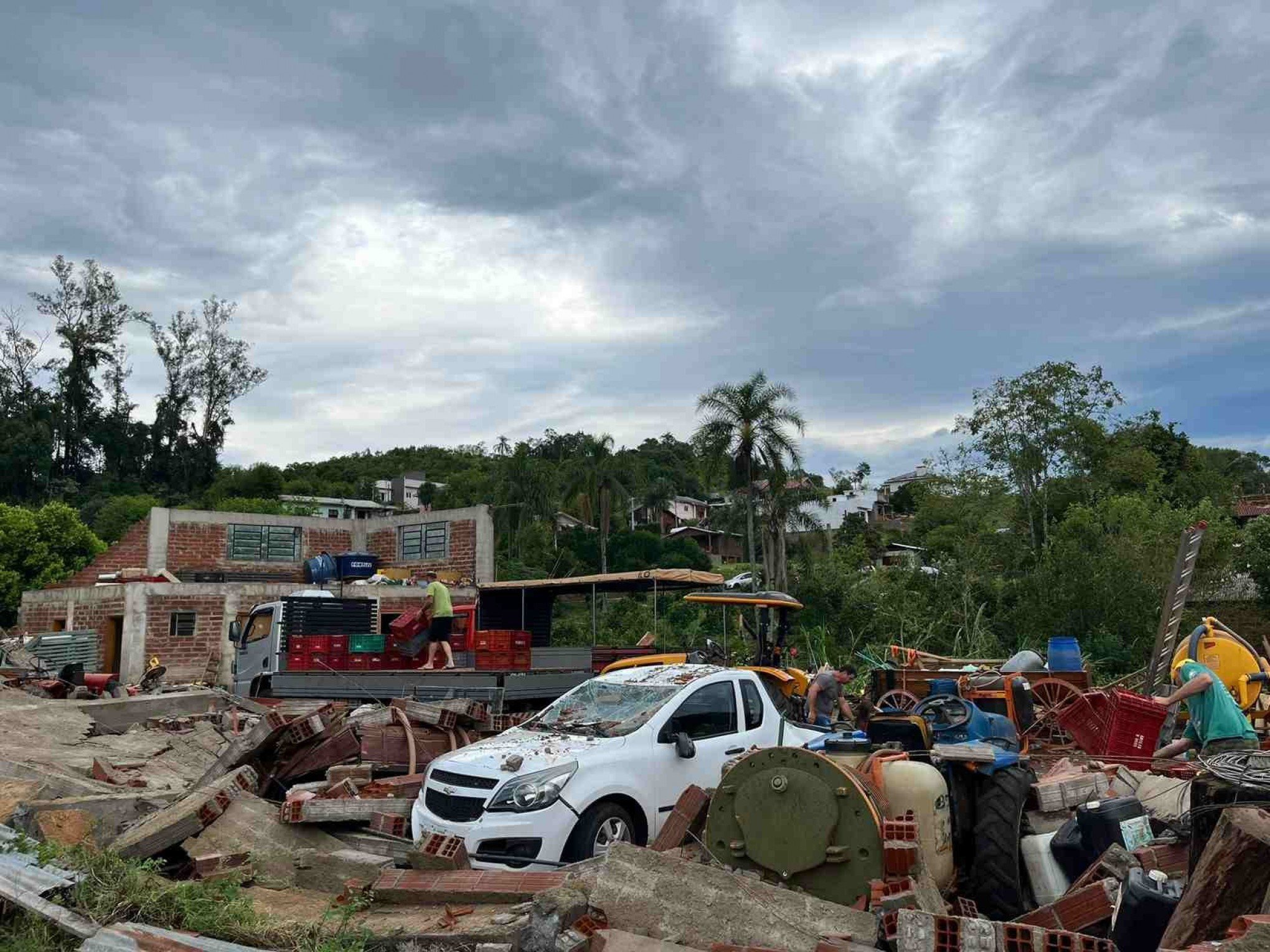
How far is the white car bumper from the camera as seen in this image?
297 inches

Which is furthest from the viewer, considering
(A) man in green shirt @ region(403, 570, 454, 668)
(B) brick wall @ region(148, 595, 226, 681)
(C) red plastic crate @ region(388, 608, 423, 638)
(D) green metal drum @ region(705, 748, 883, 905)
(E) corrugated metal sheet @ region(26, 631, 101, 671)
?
(E) corrugated metal sheet @ region(26, 631, 101, 671)

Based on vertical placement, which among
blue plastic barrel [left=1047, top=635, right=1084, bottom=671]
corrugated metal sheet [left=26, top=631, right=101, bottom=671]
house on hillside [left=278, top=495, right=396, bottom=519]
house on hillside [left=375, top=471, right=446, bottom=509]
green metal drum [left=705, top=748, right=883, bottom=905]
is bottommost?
corrugated metal sheet [left=26, top=631, right=101, bottom=671]

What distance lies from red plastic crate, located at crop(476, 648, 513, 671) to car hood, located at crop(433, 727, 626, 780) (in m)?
6.80

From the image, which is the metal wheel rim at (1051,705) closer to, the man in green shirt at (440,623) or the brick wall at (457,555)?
the man in green shirt at (440,623)

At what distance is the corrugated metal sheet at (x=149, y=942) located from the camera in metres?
5.81

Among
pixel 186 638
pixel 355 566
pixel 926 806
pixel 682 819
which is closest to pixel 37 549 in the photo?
pixel 186 638

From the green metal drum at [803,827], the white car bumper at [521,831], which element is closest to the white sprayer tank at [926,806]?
the green metal drum at [803,827]

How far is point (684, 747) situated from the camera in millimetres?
8484

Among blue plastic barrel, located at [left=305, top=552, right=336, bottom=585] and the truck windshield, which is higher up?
blue plastic barrel, located at [left=305, top=552, right=336, bottom=585]

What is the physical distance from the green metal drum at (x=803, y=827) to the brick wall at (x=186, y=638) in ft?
86.9

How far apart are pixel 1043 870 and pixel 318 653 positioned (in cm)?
1290

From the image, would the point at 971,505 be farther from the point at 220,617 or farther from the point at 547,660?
the point at 547,660

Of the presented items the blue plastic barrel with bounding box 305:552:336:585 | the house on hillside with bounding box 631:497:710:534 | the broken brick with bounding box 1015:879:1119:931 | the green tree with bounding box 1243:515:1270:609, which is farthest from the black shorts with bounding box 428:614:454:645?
the house on hillside with bounding box 631:497:710:534

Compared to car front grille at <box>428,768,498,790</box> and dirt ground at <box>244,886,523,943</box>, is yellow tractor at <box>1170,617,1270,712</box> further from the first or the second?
dirt ground at <box>244,886,523,943</box>
